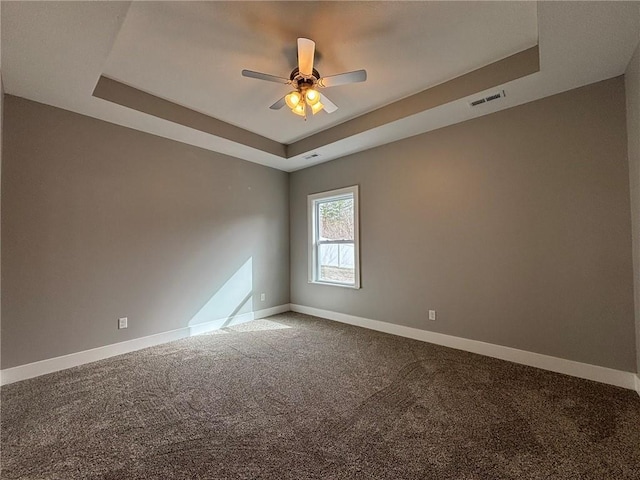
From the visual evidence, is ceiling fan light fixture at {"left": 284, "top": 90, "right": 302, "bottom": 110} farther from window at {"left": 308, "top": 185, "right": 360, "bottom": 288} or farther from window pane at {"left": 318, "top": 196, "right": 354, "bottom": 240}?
window pane at {"left": 318, "top": 196, "right": 354, "bottom": 240}

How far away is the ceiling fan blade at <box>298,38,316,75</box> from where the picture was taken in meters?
2.04

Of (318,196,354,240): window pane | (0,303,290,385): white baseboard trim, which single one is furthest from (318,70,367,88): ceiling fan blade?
(0,303,290,385): white baseboard trim

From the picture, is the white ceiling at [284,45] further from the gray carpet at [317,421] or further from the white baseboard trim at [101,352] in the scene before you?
the gray carpet at [317,421]

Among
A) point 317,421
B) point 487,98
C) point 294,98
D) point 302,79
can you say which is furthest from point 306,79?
point 317,421

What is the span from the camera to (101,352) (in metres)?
3.02

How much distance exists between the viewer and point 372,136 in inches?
144

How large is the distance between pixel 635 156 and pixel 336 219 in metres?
3.36

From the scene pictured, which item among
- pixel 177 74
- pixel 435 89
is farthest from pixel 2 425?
pixel 435 89

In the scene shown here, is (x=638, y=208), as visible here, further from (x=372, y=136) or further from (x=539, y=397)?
(x=372, y=136)

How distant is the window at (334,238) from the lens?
14.3ft

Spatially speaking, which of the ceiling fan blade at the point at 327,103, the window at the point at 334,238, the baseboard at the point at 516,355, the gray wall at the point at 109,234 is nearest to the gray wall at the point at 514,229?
the baseboard at the point at 516,355

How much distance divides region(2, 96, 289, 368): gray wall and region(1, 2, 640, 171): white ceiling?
443mm

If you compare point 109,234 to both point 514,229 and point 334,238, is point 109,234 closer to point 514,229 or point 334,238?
point 334,238

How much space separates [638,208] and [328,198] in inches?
137
